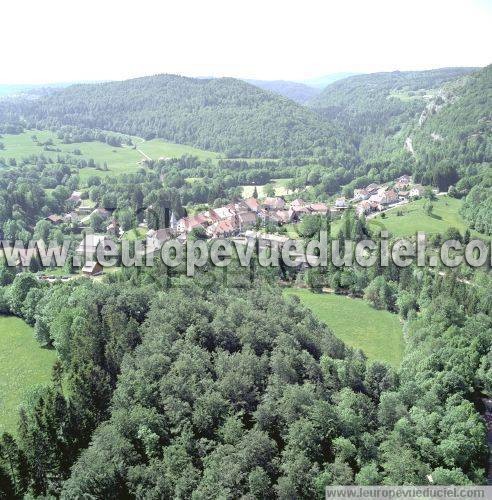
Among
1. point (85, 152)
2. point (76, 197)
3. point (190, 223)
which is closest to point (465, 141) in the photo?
point (190, 223)

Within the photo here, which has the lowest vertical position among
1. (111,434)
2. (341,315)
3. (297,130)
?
(341,315)

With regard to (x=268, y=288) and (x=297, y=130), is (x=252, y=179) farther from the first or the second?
(x=268, y=288)

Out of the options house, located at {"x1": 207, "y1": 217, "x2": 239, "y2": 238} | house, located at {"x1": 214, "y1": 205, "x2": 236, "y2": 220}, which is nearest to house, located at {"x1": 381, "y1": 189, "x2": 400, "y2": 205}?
house, located at {"x1": 214, "y1": 205, "x2": 236, "y2": 220}

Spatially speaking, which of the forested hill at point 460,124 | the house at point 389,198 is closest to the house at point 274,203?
the house at point 389,198

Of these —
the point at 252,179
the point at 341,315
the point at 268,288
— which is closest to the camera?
the point at 268,288

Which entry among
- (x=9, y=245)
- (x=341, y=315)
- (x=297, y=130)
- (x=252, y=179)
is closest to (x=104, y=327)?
(x=341, y=315)

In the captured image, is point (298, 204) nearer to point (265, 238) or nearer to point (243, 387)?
point (265, 238)

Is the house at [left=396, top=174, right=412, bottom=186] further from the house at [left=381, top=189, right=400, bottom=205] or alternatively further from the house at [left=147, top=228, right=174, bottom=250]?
the house at [left=147, top=228, right=174, bottom=250]
